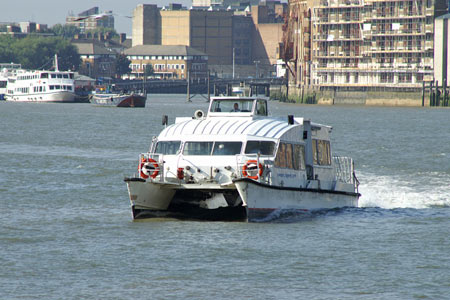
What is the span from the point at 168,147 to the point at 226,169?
203cm

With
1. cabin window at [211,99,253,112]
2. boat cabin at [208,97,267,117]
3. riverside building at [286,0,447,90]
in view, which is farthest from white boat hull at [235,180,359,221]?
riverside building at [286,0,447,90]

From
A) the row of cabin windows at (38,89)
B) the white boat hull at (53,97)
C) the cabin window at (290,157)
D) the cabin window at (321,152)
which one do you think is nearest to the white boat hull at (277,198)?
the cabin window at (290,157)

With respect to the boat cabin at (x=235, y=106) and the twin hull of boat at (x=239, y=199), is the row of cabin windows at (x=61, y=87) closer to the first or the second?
the boat cabin at (x=235, y=106)

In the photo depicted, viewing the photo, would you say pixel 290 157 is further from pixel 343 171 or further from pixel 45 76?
pixel 45 76

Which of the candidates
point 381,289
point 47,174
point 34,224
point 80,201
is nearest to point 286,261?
A: point 381,289

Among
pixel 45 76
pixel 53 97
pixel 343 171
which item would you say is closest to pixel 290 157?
pixel 343 171

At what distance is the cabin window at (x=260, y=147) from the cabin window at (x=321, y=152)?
3.35 metres

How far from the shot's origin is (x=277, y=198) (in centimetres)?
2780

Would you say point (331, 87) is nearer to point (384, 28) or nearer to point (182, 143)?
point (384, 28)

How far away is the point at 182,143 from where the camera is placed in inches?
1118

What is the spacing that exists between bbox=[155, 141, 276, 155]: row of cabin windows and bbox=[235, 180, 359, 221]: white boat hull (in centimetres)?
Answer: 122

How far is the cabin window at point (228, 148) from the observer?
91.6ft

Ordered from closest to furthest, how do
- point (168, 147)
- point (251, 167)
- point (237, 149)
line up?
point (251, 167) < point (237, 149) < point (168, 147)

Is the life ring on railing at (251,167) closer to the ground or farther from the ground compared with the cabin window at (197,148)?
closer to the ground
